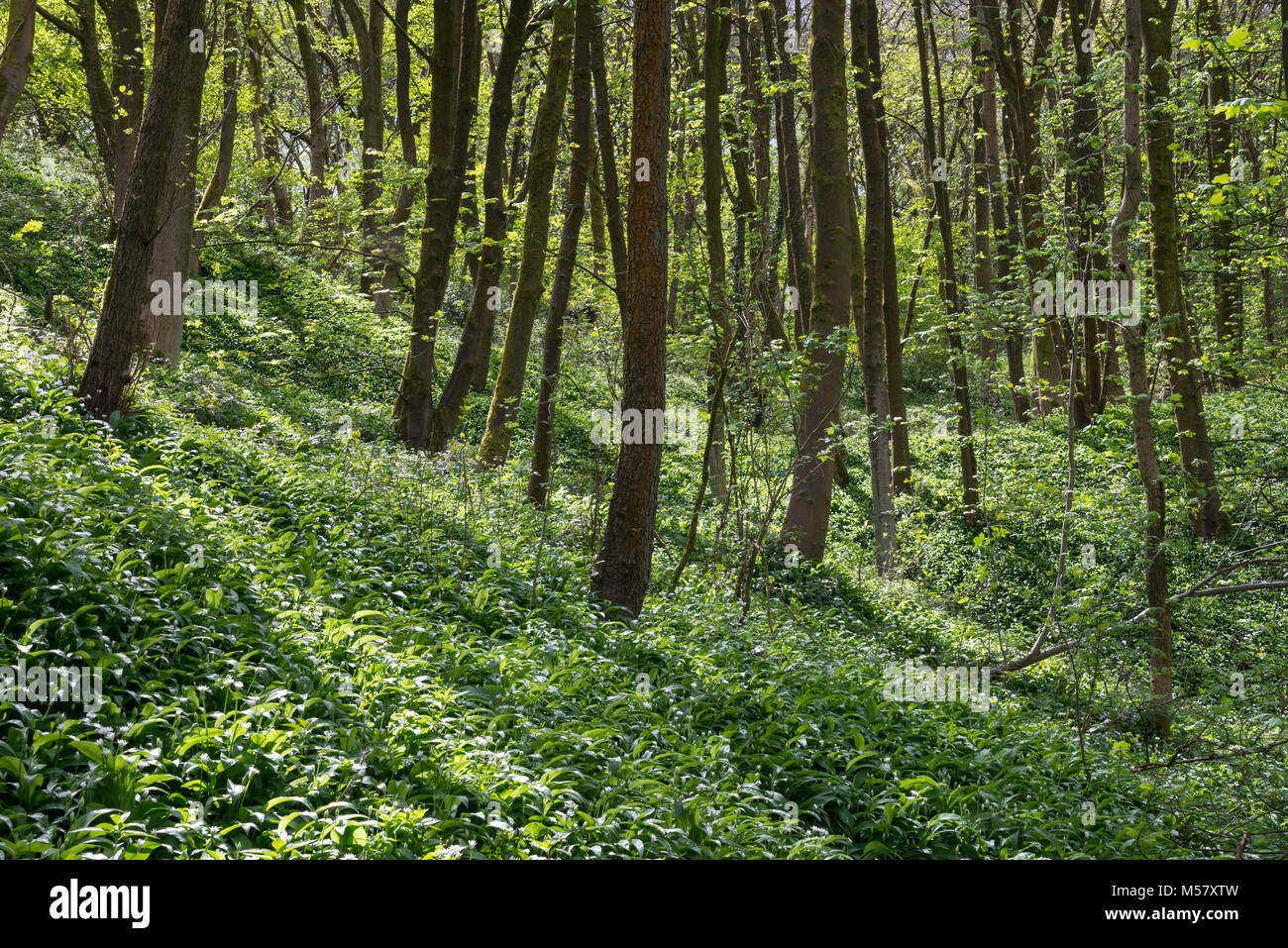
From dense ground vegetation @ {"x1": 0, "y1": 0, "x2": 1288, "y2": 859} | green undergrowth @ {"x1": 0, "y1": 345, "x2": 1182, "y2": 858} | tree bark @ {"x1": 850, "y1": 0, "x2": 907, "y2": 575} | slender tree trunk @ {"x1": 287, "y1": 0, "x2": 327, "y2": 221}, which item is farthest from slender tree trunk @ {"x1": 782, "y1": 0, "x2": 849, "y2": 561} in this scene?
slender tree trunk @ {"x1": 287, "y1": 0, "x2": 327, "y2": 221}

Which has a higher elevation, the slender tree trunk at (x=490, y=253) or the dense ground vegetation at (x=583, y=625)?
the slender tree trunk at (x=490, y=253)

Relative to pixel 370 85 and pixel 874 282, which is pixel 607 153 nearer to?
pixel 874 282

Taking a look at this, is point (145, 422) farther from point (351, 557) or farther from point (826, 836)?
point (826, 836)

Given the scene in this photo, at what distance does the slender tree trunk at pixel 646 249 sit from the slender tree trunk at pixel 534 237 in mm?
4123

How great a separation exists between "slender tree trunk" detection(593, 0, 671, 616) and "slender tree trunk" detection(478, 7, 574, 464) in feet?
13.5

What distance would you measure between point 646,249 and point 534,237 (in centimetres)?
457

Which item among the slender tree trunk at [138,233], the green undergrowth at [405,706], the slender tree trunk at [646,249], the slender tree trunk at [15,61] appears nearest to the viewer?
the green undergrowth at [405,706]

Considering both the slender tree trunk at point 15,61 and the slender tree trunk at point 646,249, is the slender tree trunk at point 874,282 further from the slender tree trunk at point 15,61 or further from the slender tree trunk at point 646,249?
the slender tree trunk at point 15,61

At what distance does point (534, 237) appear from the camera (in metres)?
11.6

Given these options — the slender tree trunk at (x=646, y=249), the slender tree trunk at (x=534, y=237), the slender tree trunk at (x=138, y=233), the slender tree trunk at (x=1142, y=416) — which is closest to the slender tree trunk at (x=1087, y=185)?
the slender tree trunk at (x=1142, y=416)

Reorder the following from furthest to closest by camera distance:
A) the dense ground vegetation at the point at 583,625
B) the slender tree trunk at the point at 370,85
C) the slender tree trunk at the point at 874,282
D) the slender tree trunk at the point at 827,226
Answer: the slender tree trunk at the point at 370,85
the slender tree trunk at the point at 874,282
the slender tree trunk at the point at 827,226
the dense ground vegetation at the point at 583,625

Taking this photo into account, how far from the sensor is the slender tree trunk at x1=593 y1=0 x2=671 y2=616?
24.3ft

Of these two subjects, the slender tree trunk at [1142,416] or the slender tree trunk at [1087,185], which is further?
the slender tree trunk at [1087,185]

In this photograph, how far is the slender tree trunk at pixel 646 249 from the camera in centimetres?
741
